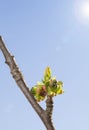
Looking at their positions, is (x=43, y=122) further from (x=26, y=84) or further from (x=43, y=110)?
(x=26, y=84)

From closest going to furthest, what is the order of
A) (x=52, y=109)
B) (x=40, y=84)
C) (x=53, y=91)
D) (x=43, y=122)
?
(x=43, y=122)
(x=52, y=109)
(x=53, y=91)
(x=40, y=84)

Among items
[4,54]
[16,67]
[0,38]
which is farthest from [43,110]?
[0,38]

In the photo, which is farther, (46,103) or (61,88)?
(61,88)

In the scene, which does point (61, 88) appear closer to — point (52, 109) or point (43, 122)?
point (52, 109)

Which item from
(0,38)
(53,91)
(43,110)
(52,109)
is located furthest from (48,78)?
(0,38)

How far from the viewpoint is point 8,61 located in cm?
219

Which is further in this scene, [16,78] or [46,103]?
[46,103]

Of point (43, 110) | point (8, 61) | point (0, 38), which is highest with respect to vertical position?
point (0, 38)

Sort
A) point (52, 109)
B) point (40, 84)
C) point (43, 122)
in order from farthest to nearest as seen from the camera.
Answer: point (40, 84)
point (52, 109)
point (43, 122)

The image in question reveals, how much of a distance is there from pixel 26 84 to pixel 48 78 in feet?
Answer: 2.10

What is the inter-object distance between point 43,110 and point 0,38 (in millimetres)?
766

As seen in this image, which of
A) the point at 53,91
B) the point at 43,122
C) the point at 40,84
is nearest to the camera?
the point at 43,122

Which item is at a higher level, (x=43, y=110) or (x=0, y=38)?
(x=0, y=38)

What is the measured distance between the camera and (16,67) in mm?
2189
